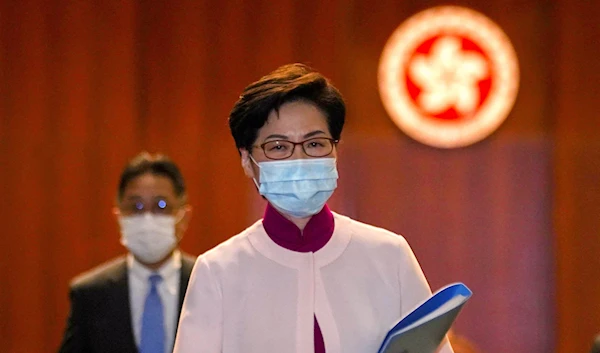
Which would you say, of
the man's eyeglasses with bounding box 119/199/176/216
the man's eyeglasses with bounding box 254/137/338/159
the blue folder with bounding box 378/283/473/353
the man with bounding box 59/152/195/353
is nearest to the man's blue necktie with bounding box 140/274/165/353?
the man with bounding box 59/152/195/353

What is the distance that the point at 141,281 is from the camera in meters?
2.58

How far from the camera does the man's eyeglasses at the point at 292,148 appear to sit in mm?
1682

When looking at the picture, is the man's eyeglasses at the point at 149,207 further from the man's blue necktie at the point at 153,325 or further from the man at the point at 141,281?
the man's blue necktie at the point at 153,325

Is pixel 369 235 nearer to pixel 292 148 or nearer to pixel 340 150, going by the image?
pixel 292 148

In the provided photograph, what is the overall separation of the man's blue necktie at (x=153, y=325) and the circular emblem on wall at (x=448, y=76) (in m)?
1.98

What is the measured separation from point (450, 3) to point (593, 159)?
1014 mm

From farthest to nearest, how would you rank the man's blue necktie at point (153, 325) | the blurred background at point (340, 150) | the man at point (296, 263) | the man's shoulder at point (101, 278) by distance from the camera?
the blurred background at point (340, 150)
the man's shoulder at point (101, 278)
the man's blue necktie at point (153, 325)
the man at point (296, 263)

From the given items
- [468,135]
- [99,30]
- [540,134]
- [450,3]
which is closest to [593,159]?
[540,134]

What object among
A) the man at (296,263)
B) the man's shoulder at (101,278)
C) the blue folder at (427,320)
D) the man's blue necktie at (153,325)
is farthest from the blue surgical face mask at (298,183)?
the man's shoulder at (101,278)

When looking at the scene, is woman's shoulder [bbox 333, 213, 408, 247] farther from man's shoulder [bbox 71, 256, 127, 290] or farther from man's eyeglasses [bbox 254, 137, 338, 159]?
man's shoulder [bbox 71, 256, 127, 290]

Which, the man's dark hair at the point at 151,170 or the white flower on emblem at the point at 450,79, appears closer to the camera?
the man's dark hair at the point at 151,170

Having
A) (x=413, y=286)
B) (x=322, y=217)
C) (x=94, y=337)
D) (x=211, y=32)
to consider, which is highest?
(x=211, y=32)

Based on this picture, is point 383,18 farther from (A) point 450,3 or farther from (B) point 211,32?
(B) point 211,32

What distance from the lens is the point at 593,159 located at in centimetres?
416
